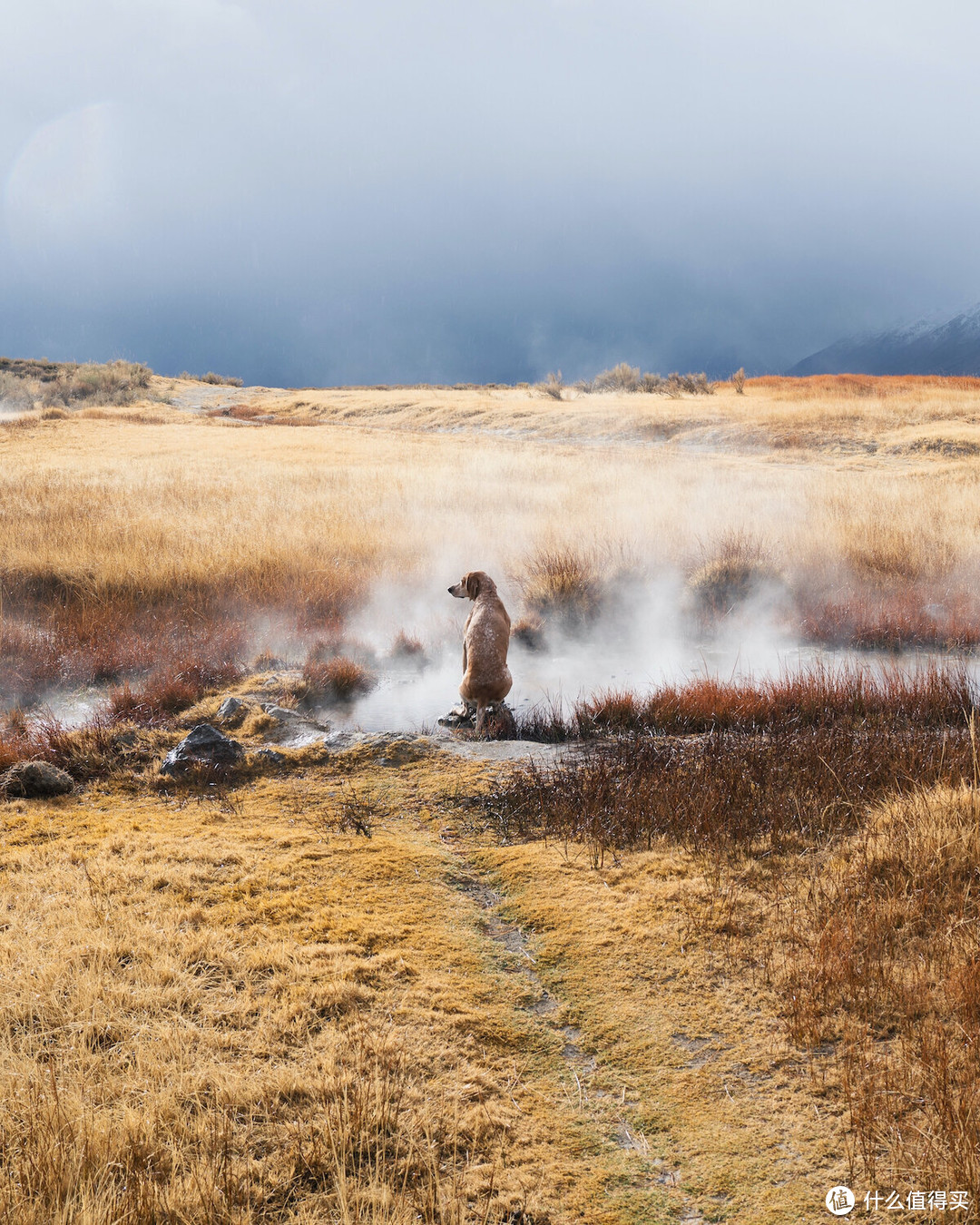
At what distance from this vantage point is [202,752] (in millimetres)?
5742

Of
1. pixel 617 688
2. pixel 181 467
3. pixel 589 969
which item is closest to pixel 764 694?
pixel 617 688

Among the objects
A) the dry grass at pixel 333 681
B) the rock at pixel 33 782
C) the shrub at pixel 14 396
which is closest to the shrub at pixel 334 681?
the dry grass at pixel 333 681

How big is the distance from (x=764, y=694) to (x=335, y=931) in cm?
525

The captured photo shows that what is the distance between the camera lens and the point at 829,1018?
2.82 metres

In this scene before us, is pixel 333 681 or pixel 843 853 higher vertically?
pixel 333 681

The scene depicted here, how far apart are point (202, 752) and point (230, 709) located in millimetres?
1127

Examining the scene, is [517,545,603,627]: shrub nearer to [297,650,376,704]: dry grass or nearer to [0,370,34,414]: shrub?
[297,650,376,704]: dry grass

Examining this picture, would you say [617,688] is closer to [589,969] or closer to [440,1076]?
[589,969]

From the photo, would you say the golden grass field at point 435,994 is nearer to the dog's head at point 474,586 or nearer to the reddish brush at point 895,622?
the dog's head at point 474,586

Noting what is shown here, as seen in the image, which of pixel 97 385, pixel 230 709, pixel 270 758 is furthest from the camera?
pixel 97 385

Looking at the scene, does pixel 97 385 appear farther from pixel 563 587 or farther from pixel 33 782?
pixel 33 782

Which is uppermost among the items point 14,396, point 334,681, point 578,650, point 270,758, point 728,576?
point 14,396

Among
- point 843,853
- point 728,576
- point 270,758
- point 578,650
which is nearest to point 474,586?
point 578,650

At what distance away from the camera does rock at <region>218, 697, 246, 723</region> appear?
6.79m
